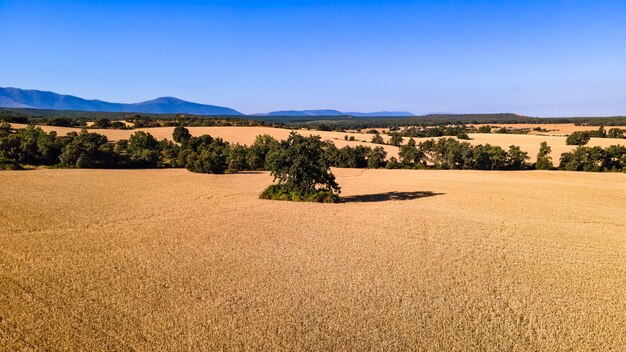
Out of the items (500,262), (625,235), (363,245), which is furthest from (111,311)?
(625,235)

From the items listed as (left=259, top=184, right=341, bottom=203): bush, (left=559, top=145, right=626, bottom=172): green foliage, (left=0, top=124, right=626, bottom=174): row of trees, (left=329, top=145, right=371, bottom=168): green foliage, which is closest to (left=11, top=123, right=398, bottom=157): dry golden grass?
(left=329, top=145, right=371, bottom=168): green foliage

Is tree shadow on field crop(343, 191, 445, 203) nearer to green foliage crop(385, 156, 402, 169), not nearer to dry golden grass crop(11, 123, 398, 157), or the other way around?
green foliage crop(385, 156, 402, 169)

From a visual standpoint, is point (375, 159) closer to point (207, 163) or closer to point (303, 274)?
point (207, 163)

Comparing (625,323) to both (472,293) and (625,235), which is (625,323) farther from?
(625,235)

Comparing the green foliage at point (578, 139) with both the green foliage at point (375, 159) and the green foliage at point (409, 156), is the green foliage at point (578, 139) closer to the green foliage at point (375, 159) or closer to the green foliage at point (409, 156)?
the green foliage at point (409, 156)

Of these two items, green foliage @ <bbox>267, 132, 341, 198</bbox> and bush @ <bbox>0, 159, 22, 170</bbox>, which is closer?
green foliage @ <bbox>267, 132, 341, 198</bbox>

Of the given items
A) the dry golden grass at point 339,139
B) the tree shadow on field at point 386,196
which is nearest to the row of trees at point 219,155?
the dry golden grass at point 339,139
